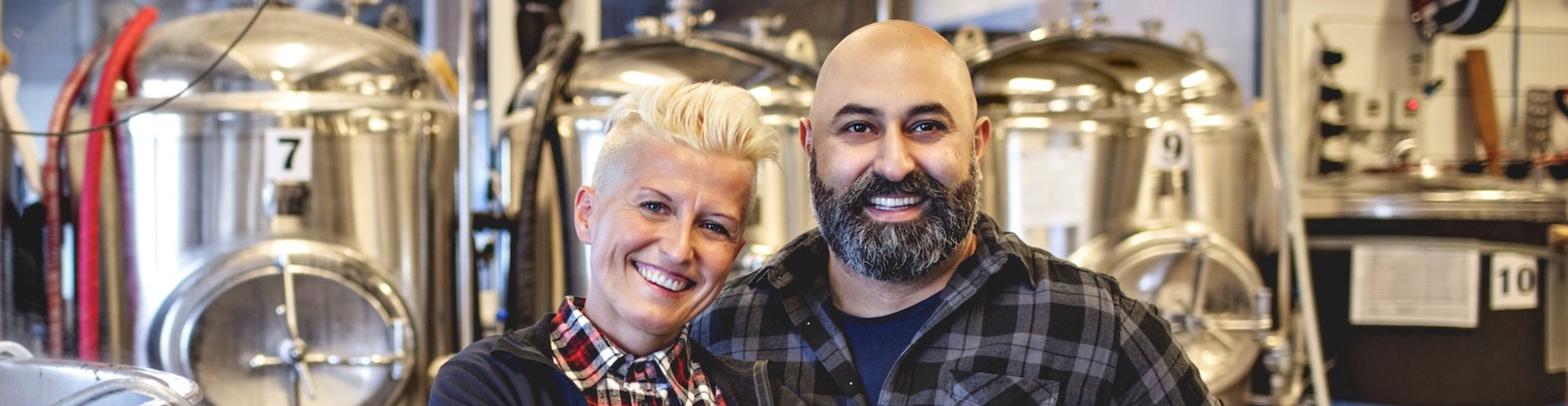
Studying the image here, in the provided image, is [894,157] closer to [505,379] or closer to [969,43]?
[505,379]

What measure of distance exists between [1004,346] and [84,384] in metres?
1.31

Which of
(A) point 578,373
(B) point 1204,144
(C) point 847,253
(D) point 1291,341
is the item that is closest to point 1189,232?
(B) point 1204,144

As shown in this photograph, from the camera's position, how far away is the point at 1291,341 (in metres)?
3.84

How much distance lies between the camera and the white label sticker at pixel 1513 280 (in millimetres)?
4391

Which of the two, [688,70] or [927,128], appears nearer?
[927,128]

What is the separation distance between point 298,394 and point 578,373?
1911mm

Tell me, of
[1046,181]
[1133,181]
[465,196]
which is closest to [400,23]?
[465,196]

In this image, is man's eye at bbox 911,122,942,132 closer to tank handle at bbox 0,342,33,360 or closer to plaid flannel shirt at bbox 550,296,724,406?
plaid flannel shirt at bbox 550,296,724,406

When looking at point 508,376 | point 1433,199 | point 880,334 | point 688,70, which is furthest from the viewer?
point 1433,199

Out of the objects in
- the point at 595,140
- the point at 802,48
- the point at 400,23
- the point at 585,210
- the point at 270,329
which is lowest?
the point at 270,329

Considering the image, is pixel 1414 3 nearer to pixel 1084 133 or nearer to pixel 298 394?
pixel 1084 133

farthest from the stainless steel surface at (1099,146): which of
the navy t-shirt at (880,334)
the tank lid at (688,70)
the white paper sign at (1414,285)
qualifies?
the navy t-shirt at (880,334)

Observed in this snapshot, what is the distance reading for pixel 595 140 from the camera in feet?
10.8

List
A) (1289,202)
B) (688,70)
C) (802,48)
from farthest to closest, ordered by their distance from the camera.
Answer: (802,48) → (1289,202) → (688,70)
